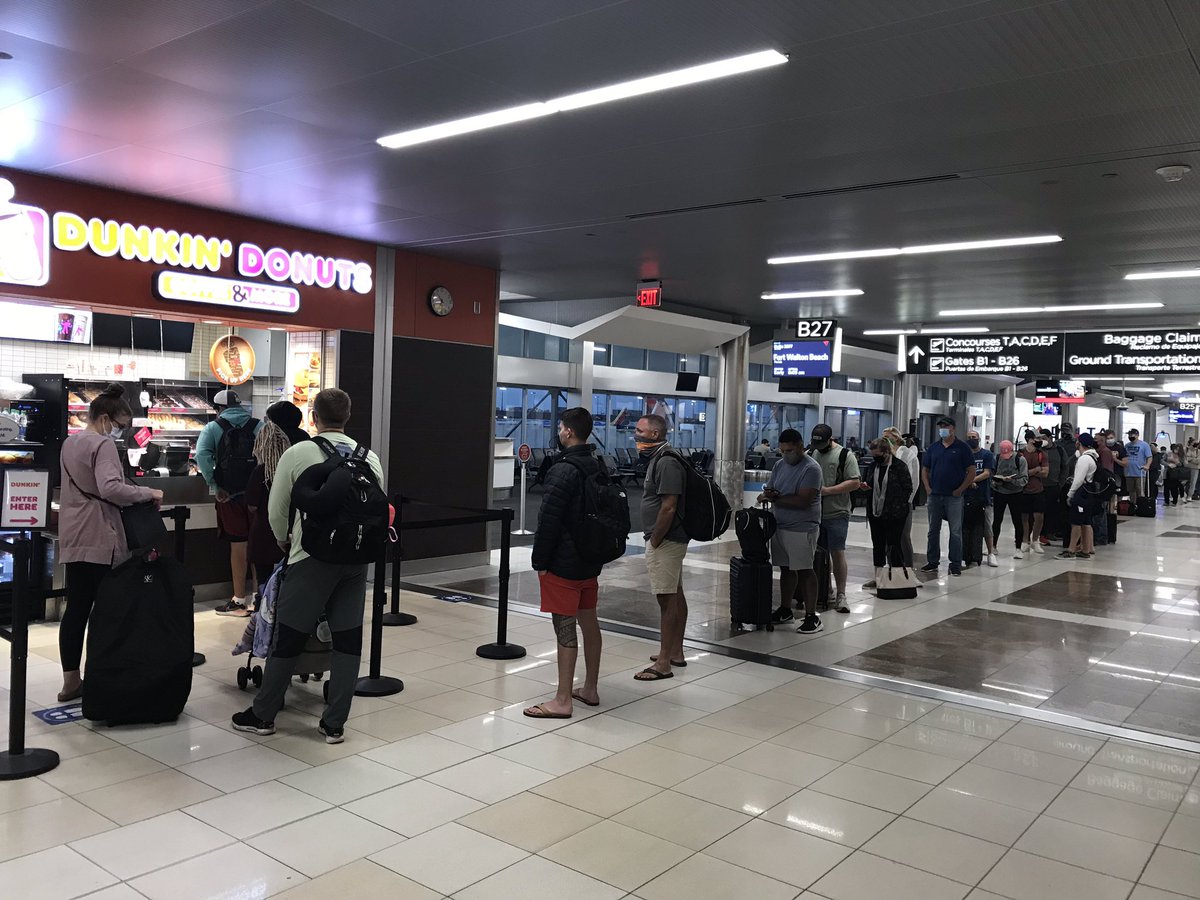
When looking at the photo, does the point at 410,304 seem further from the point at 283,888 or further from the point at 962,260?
the point at 283,888

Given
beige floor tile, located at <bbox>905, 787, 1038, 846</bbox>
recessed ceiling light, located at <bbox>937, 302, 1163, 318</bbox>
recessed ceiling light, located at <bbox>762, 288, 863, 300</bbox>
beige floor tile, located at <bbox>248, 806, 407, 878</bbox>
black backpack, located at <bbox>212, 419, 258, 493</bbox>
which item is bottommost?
beige floor tile, located at <bbox>905, 787, 1038, 846</bbox>

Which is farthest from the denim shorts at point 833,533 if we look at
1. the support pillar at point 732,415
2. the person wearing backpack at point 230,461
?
the support pillar at point 732,415

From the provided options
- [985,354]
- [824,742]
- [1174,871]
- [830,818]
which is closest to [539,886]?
[830,818]

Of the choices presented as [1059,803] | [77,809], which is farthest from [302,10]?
[1059,803]

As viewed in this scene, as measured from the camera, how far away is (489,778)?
12.6 feet

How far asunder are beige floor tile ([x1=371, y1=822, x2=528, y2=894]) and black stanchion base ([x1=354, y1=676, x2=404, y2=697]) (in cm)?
170

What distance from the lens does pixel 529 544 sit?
11281 mm

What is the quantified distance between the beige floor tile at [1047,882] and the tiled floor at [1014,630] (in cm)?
201

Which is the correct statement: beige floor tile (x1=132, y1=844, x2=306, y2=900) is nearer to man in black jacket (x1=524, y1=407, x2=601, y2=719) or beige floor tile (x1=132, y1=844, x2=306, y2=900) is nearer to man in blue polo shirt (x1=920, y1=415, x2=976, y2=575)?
man in black jacket (x1=524, y1=407, x2=601, y2=719)

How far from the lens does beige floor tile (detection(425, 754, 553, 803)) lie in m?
3.71

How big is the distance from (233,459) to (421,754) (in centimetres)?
330

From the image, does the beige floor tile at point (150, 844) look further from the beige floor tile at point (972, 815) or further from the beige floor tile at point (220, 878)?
the beige floor tile at point (972, 815)

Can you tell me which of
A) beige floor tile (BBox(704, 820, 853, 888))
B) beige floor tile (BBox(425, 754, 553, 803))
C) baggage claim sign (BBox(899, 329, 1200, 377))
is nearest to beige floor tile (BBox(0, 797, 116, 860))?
beige floor tile (BBox(425, 754, 553, 803))

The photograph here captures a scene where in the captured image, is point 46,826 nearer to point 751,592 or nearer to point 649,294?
point 751,592
